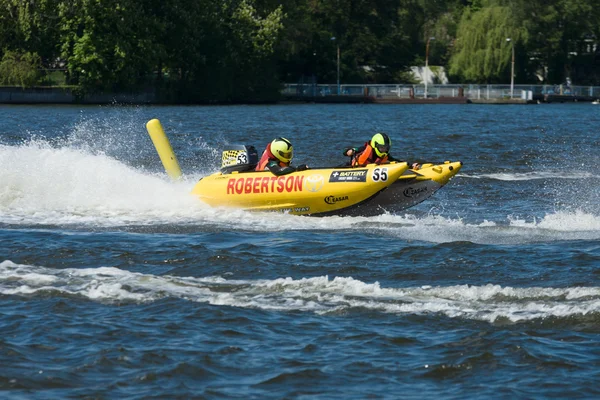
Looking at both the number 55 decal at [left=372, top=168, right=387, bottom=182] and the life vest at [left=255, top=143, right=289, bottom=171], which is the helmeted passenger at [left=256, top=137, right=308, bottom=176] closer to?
the life vest at [left=255, top=143, right=289, bottom=171]

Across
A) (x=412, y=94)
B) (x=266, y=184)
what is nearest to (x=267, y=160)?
(x=266, y=184)

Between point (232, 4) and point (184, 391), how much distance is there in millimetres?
71015

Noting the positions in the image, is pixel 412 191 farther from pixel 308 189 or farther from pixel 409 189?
pixel 308 189

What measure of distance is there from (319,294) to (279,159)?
19.9 feet

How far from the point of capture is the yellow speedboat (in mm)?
15656

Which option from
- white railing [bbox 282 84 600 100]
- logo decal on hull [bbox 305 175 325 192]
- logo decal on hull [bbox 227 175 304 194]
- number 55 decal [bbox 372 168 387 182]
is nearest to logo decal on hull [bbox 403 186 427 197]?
number 55 decal [bbox 372 168 387 182]

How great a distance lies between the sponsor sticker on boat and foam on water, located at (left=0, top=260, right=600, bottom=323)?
4.73 m

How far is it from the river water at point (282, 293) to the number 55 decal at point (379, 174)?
1.92 ft

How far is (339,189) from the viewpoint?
1570 centimetres

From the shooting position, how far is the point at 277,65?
3305 inches

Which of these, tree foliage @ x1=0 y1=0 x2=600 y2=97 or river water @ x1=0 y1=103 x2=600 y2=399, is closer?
river water @ x1=0 y1=103 x2=600 y2=399

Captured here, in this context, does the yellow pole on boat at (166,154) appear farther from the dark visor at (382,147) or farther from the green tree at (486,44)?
the green tree at (486,44)

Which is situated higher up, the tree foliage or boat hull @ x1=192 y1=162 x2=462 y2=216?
the tree foliage

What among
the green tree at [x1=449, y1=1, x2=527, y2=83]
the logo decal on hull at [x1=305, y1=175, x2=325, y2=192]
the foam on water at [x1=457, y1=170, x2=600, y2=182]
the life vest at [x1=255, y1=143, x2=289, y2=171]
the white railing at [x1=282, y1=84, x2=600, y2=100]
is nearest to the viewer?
the logo decal on hull at [x1=305, y1=175, x2=325, y2=192]
